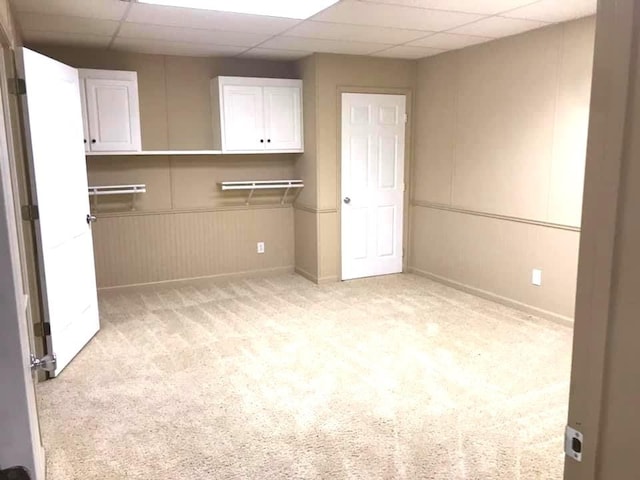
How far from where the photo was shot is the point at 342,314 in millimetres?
4504

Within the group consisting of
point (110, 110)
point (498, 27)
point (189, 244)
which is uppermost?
point (498, 27)

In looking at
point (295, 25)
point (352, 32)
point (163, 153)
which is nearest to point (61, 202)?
point (163, 153)

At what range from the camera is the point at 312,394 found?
10.0 feet

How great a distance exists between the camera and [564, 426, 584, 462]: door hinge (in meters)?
0.84

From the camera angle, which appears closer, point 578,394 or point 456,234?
point 578,394

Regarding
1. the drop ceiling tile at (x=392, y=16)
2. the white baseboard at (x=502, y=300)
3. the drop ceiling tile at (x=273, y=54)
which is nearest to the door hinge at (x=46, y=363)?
the drop ceiling tile at (x=392, y=16)

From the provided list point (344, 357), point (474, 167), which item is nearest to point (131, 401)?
point (344, 357)

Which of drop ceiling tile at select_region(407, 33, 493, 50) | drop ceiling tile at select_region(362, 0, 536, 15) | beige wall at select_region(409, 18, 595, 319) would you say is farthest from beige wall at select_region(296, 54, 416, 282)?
drop ceiling tile at select_region(362, 0, 536, 15)

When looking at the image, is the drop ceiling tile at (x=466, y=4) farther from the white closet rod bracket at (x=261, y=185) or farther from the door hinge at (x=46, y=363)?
the door hinge at (x=46, y=363)

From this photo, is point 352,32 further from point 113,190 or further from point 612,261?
point 612,261

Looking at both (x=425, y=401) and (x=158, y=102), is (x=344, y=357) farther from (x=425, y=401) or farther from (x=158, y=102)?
(x=158, y=102)

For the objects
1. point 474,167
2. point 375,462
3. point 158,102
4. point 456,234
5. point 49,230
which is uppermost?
point 158,102

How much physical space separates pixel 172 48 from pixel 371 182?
2336 millimetres

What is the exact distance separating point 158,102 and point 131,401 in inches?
123
